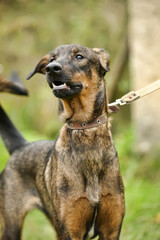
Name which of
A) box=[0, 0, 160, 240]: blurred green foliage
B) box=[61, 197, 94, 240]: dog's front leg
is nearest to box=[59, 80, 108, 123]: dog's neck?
box=[61, 197, 94, 240]: dog's front leg

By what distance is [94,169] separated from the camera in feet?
12.9

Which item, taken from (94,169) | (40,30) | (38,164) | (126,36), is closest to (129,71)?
(126,36)

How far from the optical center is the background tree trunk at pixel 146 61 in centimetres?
746

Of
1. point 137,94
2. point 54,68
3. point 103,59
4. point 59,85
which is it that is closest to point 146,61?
point 137,94

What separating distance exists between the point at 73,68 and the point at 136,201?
3.21m

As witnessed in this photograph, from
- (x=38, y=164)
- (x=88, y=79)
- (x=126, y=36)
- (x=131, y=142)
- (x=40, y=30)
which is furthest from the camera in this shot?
(x=40, y=30)

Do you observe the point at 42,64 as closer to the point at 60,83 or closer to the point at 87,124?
the point at 60,83

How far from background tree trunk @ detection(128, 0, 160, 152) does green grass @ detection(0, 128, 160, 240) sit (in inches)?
13.5

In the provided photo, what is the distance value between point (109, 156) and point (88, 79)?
748 millimetres

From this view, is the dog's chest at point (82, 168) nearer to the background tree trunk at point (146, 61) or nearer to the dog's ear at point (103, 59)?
the dog's ear at point (103, 59)

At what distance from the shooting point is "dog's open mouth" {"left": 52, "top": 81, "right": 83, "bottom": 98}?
3.67 m

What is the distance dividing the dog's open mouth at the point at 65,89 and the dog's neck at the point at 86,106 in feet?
0.56

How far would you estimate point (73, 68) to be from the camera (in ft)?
12.3

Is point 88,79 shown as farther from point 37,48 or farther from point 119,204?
point 37,48
